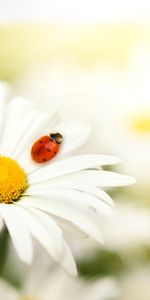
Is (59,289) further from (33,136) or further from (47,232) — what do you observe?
(33,136)

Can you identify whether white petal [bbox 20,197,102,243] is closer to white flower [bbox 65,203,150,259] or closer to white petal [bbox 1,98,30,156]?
white flower [bbox 65,203,150,259]

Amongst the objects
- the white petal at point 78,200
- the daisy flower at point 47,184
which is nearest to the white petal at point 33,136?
the daisy flower at point 47,184

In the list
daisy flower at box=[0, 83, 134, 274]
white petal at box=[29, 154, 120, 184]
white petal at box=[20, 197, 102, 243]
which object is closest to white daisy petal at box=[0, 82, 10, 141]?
daisy flower at box=[0, 83, 134, 274]

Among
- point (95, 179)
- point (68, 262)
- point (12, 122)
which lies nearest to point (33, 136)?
point (12, 122)

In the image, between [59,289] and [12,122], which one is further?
[12,122]

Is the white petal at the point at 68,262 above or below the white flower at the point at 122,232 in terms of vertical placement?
below

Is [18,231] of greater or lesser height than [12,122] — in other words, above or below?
below

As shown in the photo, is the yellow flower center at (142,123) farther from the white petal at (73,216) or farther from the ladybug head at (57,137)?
the white petal at (73,216)

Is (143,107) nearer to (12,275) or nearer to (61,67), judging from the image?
(61,67)
